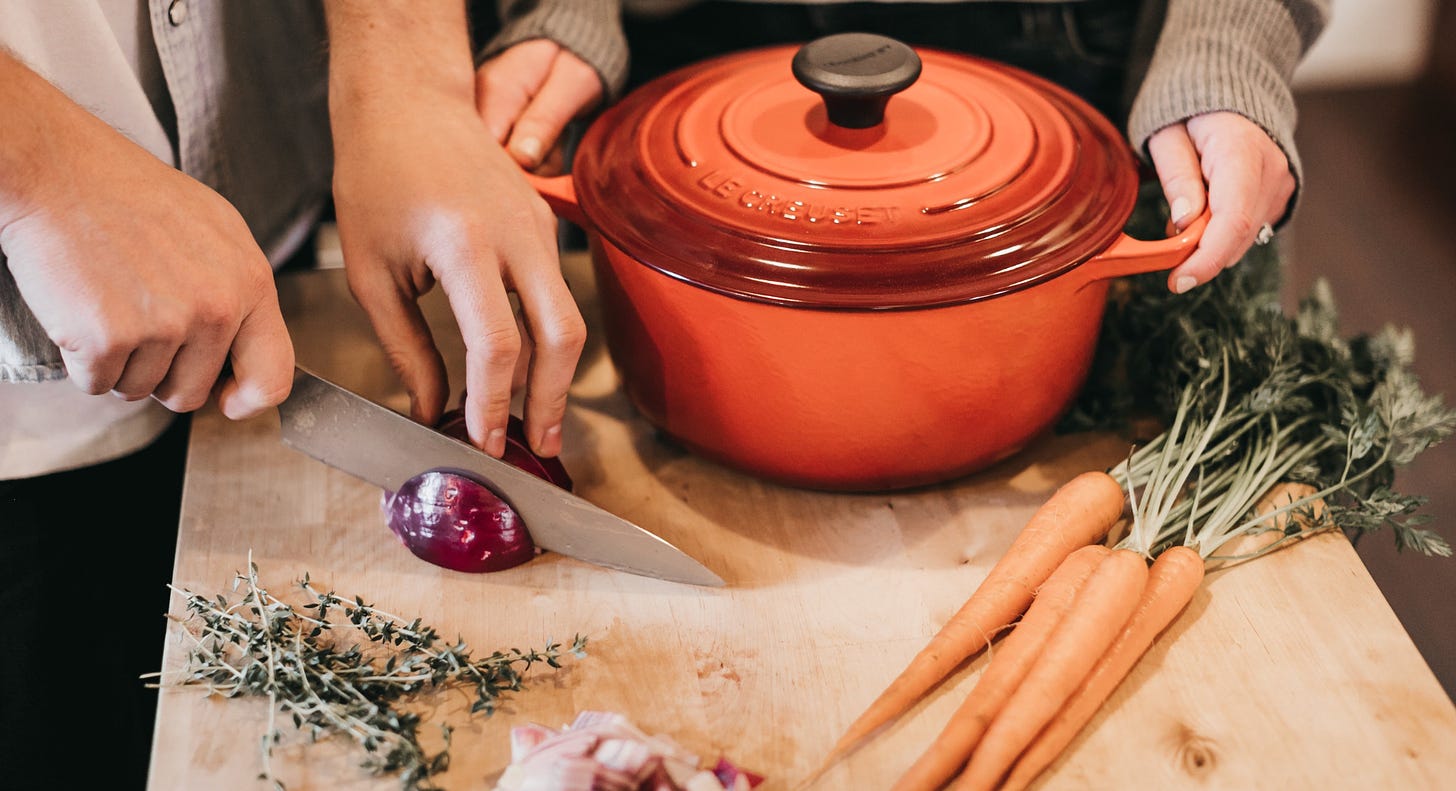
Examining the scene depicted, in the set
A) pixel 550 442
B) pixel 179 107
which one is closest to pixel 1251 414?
pixel 550 442

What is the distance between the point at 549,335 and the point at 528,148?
247mm

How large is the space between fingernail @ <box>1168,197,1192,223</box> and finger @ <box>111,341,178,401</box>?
775mm

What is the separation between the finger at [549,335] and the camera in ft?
2.84

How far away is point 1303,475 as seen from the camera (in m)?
0.97

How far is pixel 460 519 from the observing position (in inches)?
34.5

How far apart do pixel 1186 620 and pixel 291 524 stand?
74cm

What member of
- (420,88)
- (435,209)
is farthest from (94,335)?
(420,88)

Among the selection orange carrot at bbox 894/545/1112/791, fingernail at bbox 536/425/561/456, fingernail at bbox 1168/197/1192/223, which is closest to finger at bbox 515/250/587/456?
fingernail at bbox 536/425/561/456

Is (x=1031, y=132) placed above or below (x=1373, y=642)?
above

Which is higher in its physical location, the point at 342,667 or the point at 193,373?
the point at 193,373

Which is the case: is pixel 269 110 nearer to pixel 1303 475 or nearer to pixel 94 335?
pixel 94 335

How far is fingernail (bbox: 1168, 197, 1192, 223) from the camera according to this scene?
3.04ft

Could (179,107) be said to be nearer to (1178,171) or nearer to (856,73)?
(856,73)

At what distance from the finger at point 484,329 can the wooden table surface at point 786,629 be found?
0.54ft
